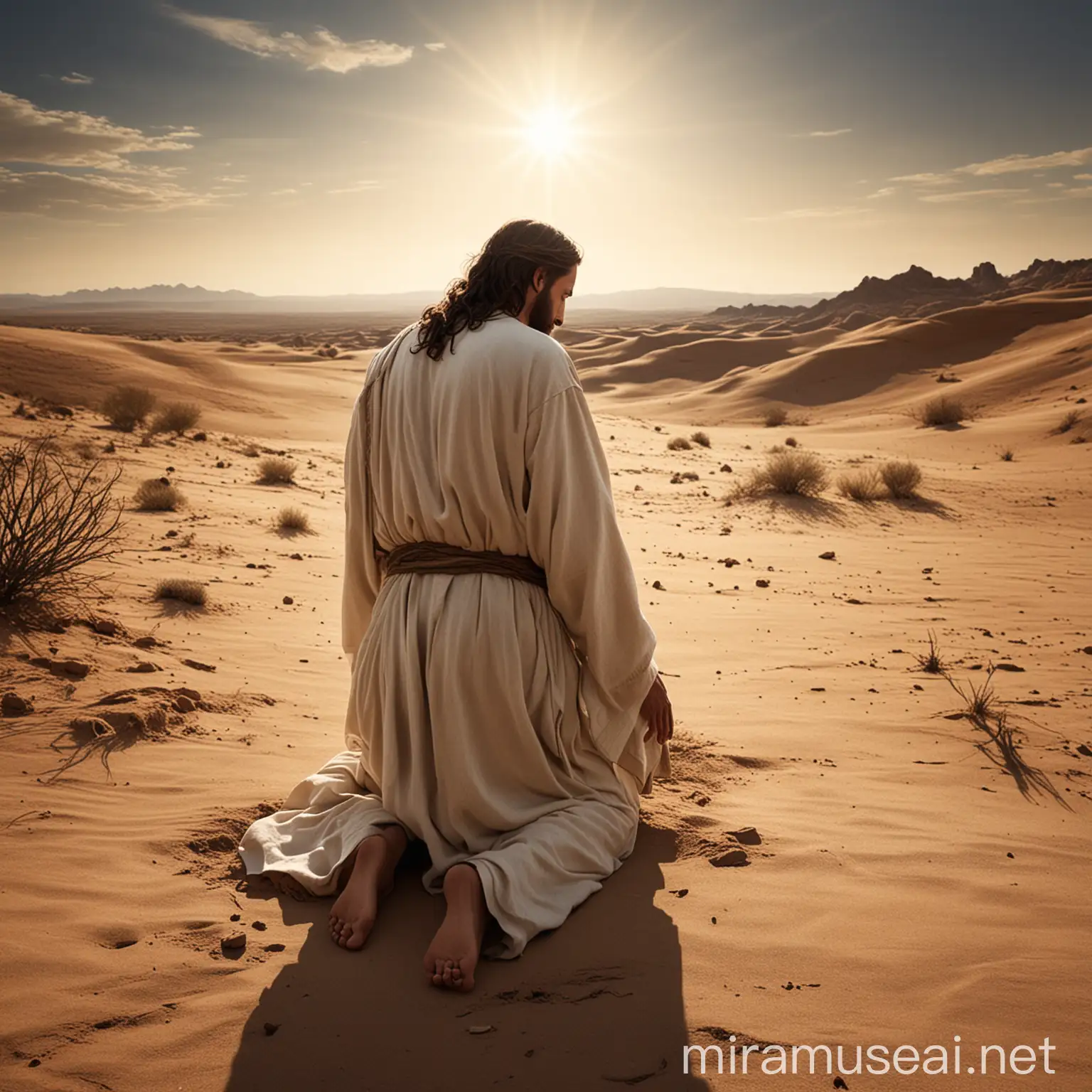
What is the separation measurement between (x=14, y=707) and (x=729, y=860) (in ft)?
9.09

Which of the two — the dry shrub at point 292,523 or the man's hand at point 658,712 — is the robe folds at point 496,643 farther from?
the dry shrub at point 292,523

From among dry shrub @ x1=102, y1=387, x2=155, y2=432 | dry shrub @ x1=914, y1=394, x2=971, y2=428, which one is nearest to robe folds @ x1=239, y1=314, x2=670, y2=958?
dry shrub @ x1=102, y1=387, x2=155, y2=432

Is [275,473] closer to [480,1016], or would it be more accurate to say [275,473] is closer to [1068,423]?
[480,1016]

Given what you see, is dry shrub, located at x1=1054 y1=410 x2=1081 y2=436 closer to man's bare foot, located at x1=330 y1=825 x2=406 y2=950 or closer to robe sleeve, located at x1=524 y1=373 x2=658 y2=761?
robe sleeve, located at x1=524 y1=373 x2=658 y2=761

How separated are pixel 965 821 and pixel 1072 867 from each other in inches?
14.4

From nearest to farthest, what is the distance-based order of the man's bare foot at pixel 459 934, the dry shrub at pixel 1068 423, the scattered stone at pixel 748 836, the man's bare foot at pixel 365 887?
the man's bare foot at pixel 459 934
the man's bare foot at pixel 365 887
the scattered stone at pixel 748 836
the dry shrub at pixel 1068 423

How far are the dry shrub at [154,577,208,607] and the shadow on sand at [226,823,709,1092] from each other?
3384 millimetres

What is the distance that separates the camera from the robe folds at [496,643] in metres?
2.44

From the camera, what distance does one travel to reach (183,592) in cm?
541

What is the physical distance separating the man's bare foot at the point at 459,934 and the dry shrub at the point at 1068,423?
16038 millimetres

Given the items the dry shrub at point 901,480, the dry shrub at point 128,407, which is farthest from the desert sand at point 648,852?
the dry shrub at point 128,407

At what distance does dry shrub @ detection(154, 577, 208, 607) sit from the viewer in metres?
5.41

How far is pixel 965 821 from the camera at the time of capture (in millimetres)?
2990

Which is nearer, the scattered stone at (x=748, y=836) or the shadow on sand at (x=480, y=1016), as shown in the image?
the shadow on sand at (x=480, y=1016)
